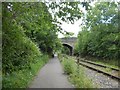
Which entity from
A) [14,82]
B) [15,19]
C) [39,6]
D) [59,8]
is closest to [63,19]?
[59,8]

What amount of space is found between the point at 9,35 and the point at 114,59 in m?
23.2

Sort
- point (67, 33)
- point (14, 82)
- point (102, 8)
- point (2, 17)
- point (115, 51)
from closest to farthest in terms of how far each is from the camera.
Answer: point (2, 17), point (14, 82), point (67, 33), point (115, 51), point (102, 8)

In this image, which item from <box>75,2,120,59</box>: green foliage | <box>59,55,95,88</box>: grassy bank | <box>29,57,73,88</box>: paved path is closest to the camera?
<box>59,55,95,88</box>: grassy bank

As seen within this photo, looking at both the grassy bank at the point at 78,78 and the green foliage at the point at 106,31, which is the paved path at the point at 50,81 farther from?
the green foliage at the point at 106,31

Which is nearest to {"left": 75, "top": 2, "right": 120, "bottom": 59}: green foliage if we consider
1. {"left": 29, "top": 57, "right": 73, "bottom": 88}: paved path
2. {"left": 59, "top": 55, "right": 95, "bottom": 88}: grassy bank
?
{"left": 59, "top": 55, "right": 95, "bottom": 88}: grassy bank

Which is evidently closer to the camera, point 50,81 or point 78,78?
point 78,78

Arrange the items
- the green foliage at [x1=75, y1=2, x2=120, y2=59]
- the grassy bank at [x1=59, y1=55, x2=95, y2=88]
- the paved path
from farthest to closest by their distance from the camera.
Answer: the green foliage at [x1=75, y1=2, x2=120, y2=59], the paved path, the grassy bank at [x1=59, y1=55, x2=95, y2=88]

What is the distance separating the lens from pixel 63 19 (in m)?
8.86

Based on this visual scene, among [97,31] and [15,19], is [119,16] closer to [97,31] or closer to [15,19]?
[97,31]

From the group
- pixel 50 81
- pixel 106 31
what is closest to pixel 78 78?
pixel 50 81

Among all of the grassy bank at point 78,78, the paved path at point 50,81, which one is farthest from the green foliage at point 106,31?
the paved path at point 50,81

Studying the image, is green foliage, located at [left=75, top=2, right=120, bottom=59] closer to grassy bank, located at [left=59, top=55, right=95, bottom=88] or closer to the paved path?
grassy bank, located at [left=59, top=55, right=95, bottom=88]

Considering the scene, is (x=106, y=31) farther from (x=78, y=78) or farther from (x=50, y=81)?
(x=78, y=78)

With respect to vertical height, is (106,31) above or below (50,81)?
above
